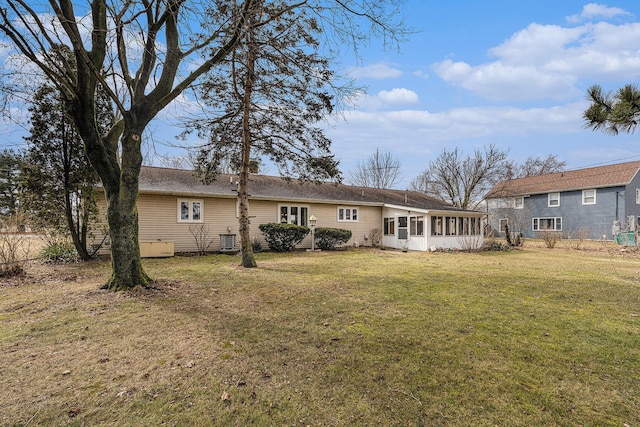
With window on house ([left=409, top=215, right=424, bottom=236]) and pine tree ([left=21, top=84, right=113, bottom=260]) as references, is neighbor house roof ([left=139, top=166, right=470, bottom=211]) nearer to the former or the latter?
window on house ([left=409, top=215, right=424, bottom=236])

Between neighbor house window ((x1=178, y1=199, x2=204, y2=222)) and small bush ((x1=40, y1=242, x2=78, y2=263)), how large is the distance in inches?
152

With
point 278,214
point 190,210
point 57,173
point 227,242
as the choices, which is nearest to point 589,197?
point 278,214

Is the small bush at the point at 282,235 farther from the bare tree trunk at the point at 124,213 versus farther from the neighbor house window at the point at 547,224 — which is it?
the neighbor house window at the point at 547,224

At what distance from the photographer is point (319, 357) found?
3252 mm

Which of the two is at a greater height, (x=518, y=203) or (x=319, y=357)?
(x=518, y=203)

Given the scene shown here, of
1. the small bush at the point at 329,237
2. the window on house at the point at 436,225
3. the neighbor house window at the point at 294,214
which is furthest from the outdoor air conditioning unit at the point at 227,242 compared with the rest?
the window on house at the point at 436,225

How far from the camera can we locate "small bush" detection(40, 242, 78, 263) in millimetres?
10367

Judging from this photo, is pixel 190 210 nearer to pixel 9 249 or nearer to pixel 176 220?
pixel 176 220

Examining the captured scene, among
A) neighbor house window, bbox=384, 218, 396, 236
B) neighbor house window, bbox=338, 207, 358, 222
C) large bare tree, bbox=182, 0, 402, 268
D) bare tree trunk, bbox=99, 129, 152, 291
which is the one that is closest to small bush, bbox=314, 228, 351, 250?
neighbor house window, bbox=338, 207, 358, 222

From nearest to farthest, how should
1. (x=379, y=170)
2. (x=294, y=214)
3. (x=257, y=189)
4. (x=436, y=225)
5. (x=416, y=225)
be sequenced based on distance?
(x=257, y=189)
(x=294, y=214)
(x=436, y=225)
(x=416, y=225)
(x=379, y=170)

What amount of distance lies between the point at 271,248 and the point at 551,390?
12.9 meters

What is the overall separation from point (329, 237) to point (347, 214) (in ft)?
8.43

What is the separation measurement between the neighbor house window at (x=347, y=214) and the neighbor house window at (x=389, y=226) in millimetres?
2063

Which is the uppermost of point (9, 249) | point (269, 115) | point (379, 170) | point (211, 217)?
point (379, 170)
